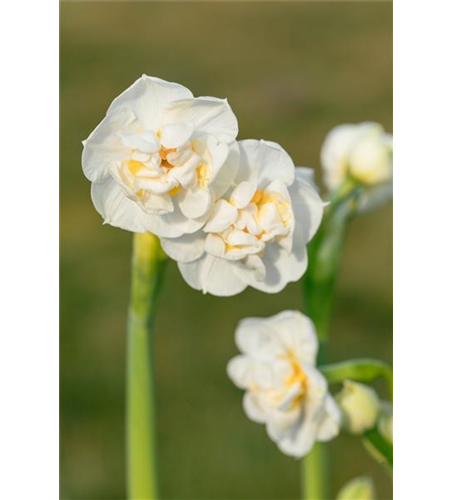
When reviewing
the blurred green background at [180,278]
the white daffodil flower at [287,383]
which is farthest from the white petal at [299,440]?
the blurred green background at [180,278]

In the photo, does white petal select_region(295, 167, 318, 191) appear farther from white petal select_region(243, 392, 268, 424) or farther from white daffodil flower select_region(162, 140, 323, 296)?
white petal select_region(243, 392, 268, 424)

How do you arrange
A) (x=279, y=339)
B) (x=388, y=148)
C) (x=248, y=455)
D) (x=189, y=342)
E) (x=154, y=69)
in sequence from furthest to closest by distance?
(x=154, y=69), (x=189, y=342), (x=248, y=455), (x=388, y=148), (x=279, y=339)

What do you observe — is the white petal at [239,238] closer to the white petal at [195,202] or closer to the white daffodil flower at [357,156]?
the white petal at [195,202]

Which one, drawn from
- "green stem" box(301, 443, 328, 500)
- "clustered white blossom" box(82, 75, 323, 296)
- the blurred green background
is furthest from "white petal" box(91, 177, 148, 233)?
the blurred green background

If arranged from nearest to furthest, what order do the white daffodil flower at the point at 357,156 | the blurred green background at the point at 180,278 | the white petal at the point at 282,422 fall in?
the white petal at the point at 282,422 < the white daffodil flower at the point at 357,156 < the blurred green background at the point at 180,278

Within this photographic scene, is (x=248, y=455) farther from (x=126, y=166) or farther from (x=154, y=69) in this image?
(x=154, y=69)

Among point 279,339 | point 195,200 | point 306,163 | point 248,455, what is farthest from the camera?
point 306,163
